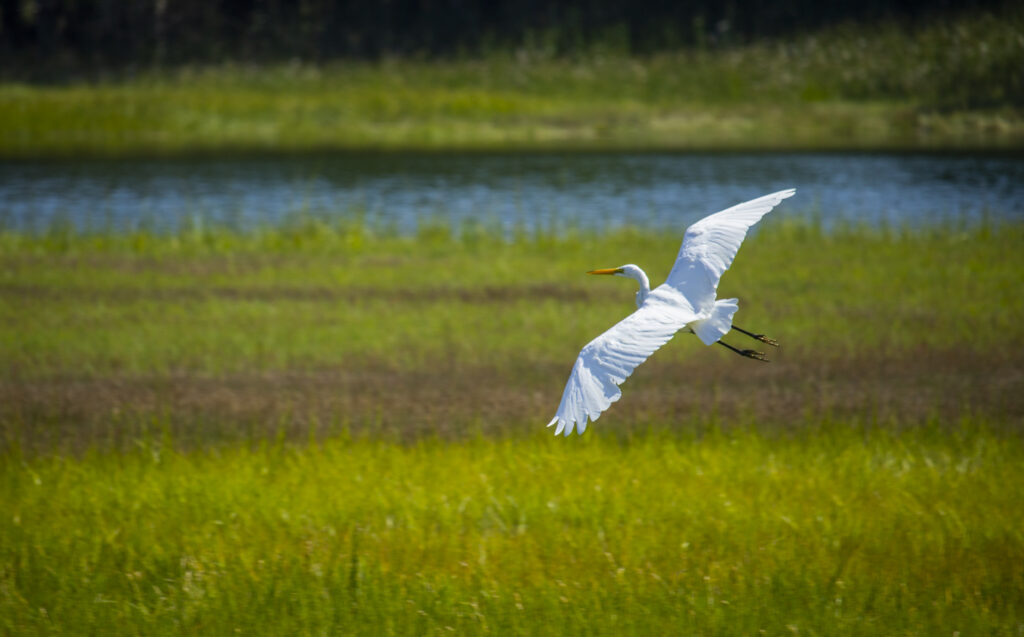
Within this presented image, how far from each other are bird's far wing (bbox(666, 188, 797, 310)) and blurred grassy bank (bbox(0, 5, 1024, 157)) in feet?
150

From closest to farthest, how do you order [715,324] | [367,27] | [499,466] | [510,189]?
[715,324]
[499,466]
[510,189]
[367,27]

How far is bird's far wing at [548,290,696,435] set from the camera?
4250 millimetres

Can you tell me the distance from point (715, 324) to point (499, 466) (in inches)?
144

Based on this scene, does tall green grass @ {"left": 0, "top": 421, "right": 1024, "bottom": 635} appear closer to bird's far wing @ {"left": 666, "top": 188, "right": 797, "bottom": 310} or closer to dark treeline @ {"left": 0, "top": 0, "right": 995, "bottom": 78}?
bird's far wing @ {"left": 666, "top": 188, "right": 797, "bottom": 310}

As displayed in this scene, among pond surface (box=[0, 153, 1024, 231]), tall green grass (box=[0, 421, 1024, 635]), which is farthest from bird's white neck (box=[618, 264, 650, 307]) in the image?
pond surface (box=[0, 153, 1024, 231])

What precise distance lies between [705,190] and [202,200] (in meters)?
15.1

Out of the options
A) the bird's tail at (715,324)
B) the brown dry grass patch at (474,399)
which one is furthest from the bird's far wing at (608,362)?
the brown dry grass patch at (474,399)

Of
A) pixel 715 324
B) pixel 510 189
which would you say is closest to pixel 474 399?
pixel 715 324

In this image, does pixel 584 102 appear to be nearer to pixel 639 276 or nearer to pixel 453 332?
pixel 453 332

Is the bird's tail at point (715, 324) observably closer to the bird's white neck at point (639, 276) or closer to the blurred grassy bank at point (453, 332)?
the bird's white neck at point (639, 276)

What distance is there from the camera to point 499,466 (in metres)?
8.37

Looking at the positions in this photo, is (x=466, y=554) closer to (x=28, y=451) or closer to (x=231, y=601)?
(x=231, y=601)

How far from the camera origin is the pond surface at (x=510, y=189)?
92.2ft

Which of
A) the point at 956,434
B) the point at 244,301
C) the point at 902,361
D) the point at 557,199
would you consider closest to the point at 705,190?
the point at 557,199
